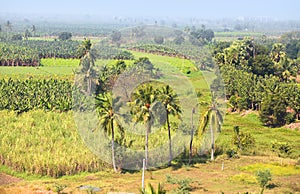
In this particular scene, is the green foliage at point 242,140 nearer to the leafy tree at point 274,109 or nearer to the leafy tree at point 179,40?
the leafy tree at point 179,40

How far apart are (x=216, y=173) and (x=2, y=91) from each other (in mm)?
27205

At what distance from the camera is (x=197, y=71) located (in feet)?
112

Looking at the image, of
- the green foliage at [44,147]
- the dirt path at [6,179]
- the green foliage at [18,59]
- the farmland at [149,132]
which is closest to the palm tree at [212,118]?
the farmland at [149,132]

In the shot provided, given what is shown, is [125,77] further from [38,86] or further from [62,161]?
[38,86]

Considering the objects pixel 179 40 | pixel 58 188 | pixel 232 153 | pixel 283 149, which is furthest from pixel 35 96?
pixel 283 149

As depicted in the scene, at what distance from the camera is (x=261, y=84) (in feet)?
152

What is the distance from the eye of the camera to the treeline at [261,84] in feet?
130

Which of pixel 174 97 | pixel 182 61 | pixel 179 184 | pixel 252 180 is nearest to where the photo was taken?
pixel 179 184

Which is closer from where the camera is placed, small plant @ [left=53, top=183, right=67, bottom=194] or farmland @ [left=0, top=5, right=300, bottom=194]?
small plant @ [left=53, top=183, right=67, bottom=194]

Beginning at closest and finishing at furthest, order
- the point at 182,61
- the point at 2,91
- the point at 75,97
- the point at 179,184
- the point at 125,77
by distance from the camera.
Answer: the point at 179,184 < the point at 125,77 < the point at 182,61 < the point at 75,97 < the point at 2,91

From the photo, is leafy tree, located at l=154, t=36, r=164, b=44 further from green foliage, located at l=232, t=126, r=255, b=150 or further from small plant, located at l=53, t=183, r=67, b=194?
small plant, located at l=53, t=183, r=67, b=194

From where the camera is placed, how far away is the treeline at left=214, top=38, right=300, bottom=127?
39.5 meters

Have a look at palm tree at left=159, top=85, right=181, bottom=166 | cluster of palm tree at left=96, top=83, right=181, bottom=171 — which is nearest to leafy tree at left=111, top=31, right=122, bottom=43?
cluster of palm tree at left=96, top=83, right=181, bottom=171

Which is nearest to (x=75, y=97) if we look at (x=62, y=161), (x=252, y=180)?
(x=62, y=161)
